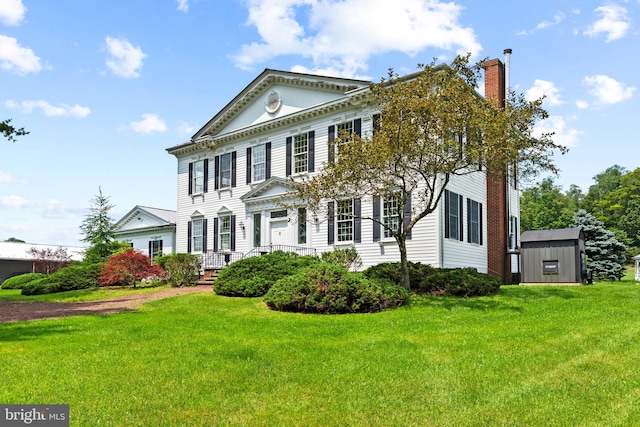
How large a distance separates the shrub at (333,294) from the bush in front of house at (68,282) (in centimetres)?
1418

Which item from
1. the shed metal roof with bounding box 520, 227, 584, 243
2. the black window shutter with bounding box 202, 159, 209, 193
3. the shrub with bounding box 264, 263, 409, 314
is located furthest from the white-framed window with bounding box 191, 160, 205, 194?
the shed metal roof with bounding box 520, 227, 584, 243

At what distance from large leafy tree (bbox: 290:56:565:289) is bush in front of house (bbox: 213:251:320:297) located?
3.37 meters

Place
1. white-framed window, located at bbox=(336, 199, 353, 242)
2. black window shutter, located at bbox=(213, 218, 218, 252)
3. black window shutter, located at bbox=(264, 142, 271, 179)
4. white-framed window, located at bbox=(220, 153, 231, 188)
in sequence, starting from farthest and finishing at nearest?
white-framed window, located at bbox=(220, 153, 231, 188)
black window shutter, located at bbox=(213, 218, 218, 252)
black window shutter, located at bbox=(264, 142, 271, 179)
white-framed window, located at bbox=(336, 199, 353, 242)

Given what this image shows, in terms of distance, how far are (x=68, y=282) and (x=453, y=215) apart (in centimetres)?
1716

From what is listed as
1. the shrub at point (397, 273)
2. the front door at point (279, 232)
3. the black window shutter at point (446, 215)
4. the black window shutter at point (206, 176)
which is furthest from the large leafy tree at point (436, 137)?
the black window shutter at point (206, 176)

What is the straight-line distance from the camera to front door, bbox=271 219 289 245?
21.5m

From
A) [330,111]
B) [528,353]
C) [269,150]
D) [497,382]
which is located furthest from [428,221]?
[497,382]

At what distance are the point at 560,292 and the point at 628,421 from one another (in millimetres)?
10239

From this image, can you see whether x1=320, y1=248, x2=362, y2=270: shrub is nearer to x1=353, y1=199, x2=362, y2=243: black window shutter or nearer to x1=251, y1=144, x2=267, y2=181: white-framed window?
x1=353, y1=199, x2=362, y2=243: black window shutter

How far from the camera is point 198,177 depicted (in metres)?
26.4

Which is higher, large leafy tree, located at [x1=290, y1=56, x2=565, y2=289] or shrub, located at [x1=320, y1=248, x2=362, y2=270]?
large leafy tree, located at [x1=290, y1=56, x2=565, y2=289]

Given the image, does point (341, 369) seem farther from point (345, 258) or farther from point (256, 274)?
point (345, 258)

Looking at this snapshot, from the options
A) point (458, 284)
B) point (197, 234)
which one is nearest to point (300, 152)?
point (197, 234)

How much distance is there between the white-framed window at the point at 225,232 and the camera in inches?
953
